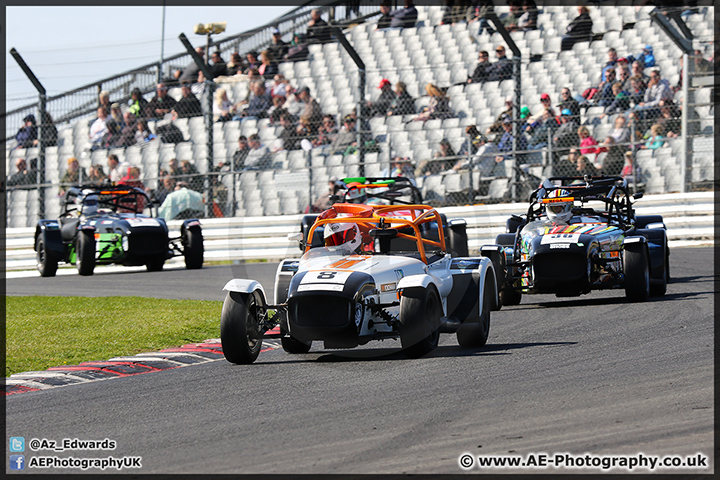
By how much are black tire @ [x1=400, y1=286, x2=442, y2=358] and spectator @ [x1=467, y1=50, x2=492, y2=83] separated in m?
12.9

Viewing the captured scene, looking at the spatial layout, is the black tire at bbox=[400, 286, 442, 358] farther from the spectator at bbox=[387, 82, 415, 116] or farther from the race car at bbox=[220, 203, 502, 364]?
the spectator at bbox=[387, 82, 415, 116]

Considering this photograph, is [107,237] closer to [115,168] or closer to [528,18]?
[115,168]

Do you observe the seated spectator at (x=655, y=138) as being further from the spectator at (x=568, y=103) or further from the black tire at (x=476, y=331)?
the black tire at (x=476, y=331)

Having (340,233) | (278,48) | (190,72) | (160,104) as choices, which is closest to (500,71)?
(278,48)

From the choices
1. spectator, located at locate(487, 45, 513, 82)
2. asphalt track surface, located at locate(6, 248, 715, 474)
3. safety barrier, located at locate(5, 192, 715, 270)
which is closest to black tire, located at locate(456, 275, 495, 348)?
asphalt track surface, located at locate(6, 248, 715, 474)

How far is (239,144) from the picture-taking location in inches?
821

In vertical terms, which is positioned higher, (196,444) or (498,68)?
(498,68)

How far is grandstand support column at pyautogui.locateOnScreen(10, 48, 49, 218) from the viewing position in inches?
843

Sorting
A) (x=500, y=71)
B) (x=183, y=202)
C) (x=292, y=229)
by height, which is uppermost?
(x=500, y=71)

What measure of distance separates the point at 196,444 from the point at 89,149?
19375mm

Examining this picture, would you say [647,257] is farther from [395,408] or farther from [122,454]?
[122,454]

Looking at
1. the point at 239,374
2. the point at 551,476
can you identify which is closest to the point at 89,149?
the point at 239,374

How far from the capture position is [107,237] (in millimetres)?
17422

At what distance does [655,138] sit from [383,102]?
5.65 metres
